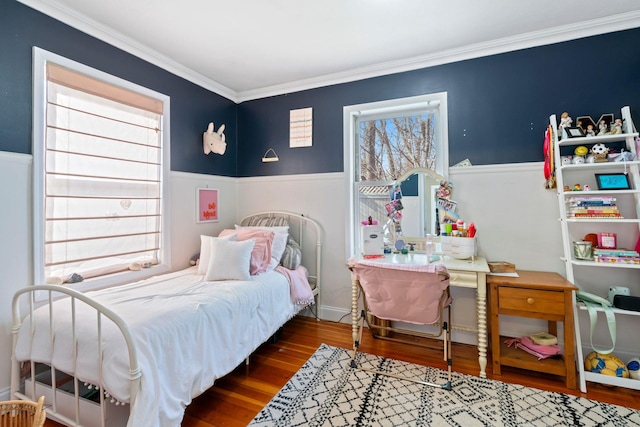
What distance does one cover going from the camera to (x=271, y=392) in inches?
75.6

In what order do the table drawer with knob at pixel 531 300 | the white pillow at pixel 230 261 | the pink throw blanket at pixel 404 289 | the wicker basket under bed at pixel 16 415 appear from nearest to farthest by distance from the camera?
the wicker basket under bed at pixel 16 415, the pink throw blanket at pixel 404 289, the table drawer with knob at pixel 531 300, the white pillow at pixel 230 261

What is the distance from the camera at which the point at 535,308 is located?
2.02 metres

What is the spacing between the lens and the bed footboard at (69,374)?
4.31 ft

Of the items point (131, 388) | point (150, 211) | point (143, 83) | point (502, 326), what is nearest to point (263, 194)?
point (150, 211)

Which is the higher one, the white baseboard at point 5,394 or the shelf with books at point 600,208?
the shelf with books at point 600,208

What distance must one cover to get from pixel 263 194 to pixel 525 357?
9.56 ft

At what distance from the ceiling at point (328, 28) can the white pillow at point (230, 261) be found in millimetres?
1748

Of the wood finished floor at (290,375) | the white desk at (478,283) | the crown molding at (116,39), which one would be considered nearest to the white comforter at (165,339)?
the wood finished floor at (290,375)

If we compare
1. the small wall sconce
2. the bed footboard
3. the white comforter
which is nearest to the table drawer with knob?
the white comforter

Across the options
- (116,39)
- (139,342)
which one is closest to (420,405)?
(139,342)

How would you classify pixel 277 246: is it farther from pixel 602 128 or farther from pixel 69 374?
pixel 602 128

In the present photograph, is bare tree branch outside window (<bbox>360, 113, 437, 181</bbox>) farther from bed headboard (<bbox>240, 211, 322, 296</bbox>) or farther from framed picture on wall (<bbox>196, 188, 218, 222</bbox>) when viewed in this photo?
framed picture on wall (<bbox>196, 188, 218, 222</bbox>)

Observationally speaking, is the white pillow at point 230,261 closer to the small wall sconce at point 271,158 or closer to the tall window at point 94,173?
the tall window at point 94,173

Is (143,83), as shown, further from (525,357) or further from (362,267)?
(525,357)
